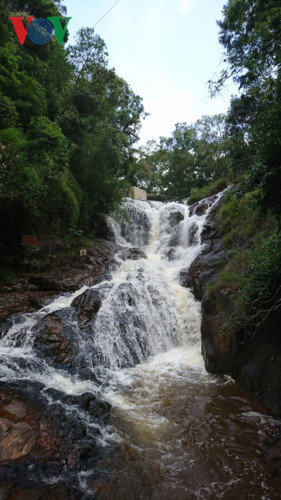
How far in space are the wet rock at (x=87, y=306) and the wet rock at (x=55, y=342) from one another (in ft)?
2.01

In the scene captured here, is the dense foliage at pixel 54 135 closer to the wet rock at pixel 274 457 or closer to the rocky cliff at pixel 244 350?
the rocky cliff at pixel 244 350

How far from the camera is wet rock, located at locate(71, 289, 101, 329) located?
7.13 metres

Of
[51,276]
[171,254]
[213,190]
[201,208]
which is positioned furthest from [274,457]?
[213,190]

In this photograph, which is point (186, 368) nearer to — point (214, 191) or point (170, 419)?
point (170, 419)

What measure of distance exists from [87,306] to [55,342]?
159cm

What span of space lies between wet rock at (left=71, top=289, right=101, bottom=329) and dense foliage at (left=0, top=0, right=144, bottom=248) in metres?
3.46

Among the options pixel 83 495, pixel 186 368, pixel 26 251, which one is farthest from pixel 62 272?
pixel 83 495

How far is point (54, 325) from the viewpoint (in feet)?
21.5

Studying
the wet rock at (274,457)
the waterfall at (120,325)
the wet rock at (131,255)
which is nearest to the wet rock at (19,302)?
the waterfall at (120,325)

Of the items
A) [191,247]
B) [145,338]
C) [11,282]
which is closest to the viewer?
[145,338]

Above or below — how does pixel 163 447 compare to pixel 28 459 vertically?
below

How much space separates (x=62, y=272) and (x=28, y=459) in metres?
7.29

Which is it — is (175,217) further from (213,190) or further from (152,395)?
(152,395)

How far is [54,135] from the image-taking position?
8750 millimetres
